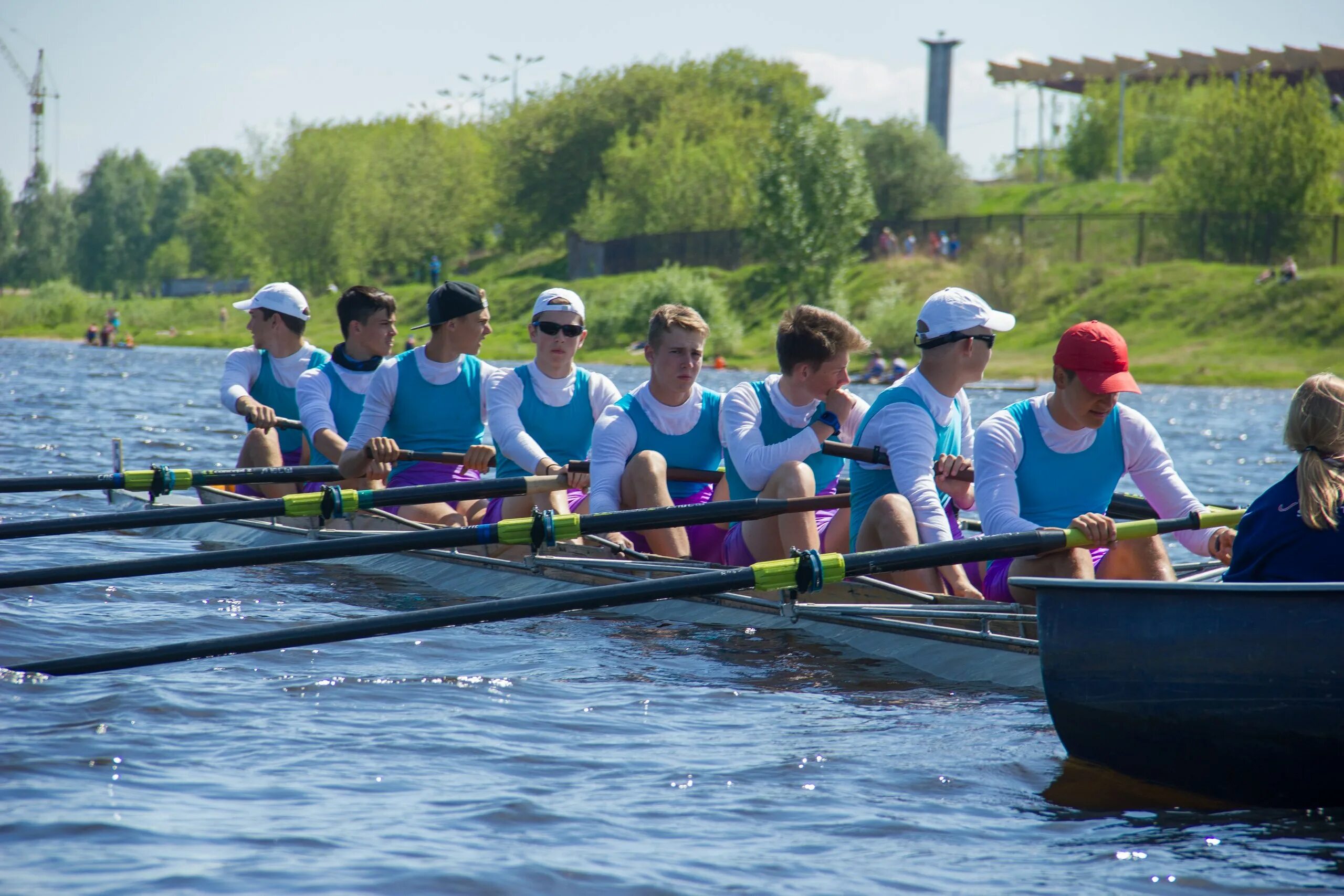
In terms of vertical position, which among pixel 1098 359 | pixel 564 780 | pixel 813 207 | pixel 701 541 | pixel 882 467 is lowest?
pixel 564 780

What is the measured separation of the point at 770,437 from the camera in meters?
6.37

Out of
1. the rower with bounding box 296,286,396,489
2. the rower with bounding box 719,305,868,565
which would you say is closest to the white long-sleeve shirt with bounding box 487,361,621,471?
the rower with bounding box 296,286,396,489

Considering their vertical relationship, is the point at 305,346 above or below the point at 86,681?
above

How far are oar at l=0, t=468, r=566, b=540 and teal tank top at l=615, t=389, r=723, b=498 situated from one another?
539 mm

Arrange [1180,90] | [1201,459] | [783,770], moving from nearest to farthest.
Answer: [783,770]
[1201,459]
[1180,90]

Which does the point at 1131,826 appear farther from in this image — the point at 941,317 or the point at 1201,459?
the point at 1201,459

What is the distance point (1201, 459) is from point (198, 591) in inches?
549

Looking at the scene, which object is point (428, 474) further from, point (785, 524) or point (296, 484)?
point (785, 524)

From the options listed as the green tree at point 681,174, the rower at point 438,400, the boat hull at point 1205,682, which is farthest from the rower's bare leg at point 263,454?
the green tree at point 681,174

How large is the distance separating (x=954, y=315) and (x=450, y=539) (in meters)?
2.17

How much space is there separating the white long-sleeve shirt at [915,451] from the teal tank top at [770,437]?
0.49 m

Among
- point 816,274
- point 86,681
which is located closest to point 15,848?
point 86,681

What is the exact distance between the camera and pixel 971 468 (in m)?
5.91

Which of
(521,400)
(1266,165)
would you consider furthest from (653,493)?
(1266,165)
